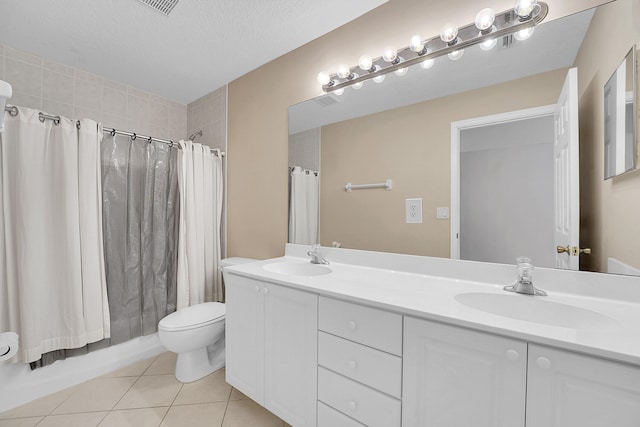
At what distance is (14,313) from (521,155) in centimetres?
281

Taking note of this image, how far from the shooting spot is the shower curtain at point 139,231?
1944 millimetres

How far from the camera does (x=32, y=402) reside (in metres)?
1.57

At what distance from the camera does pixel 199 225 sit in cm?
226

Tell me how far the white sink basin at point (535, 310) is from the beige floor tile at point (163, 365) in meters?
2.02

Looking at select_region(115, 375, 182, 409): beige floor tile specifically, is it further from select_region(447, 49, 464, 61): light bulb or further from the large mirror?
select_region(447, 49, 464, 61): light bulb

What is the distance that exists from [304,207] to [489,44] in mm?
1335

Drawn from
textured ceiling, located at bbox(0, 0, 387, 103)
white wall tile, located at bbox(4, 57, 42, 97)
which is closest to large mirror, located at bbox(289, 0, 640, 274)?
textured ceiling, located at bbox(0, 0, 387, 103)

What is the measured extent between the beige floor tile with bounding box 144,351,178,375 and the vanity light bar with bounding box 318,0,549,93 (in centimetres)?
226

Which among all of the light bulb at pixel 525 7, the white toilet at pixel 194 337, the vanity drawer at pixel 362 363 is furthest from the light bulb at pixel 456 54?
the white toilet at pixel 194 337

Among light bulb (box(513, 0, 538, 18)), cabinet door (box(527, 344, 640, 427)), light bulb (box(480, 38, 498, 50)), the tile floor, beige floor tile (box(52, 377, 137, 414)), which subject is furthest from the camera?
beige floor tile (box(52, 377, 137, 414))

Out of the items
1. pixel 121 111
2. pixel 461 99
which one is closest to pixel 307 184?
pixel 461 99

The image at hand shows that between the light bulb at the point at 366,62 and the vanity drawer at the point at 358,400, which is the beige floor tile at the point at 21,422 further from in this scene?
the light bulb at the point at 366,62

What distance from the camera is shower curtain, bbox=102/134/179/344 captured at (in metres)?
1.94

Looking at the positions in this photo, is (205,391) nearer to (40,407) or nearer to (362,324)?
(40,407)
